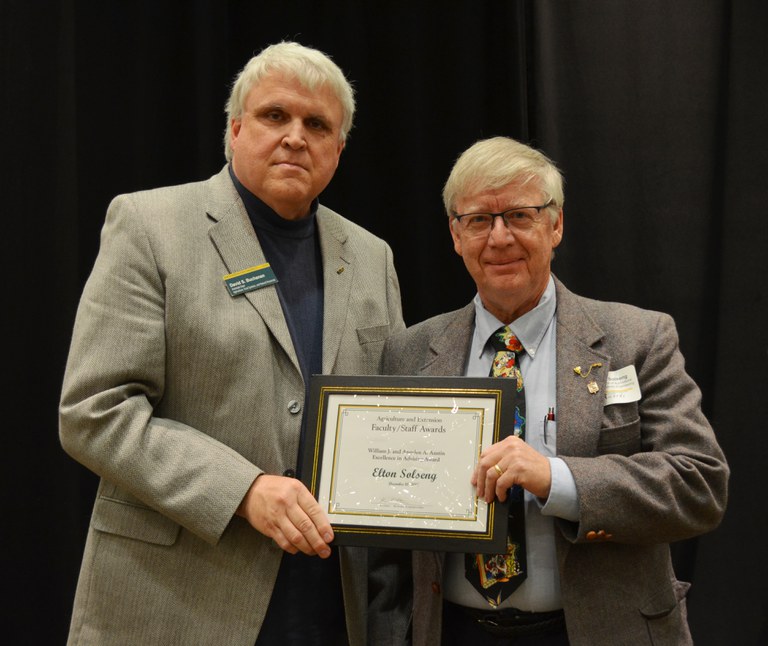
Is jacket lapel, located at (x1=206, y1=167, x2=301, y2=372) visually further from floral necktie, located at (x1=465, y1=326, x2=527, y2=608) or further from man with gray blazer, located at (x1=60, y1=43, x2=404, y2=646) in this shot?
floral necktie, located at (x1=465, y1=326, x2=527, y2=608)

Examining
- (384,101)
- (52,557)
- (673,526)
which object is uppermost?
(384,101)

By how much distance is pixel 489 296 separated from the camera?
2.16m

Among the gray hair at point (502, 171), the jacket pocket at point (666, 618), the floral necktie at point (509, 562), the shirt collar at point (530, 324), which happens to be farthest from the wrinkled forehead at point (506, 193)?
A: the jacket pocket at point (666, 618)

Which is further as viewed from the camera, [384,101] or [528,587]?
[384,101]

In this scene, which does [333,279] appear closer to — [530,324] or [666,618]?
[530,324]

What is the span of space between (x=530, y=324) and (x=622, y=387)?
11.1 inches

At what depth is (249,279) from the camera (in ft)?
6.97

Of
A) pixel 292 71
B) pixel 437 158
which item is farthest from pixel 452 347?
pixel 437 158

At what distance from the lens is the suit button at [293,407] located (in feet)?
6.84

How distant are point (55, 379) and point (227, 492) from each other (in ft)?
5.48

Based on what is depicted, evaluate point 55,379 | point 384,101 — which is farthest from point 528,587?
point 384,101

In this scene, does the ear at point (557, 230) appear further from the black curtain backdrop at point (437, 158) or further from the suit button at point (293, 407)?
the black curtain backdrop at point (437, 158)

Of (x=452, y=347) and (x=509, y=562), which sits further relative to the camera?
(x=452, y=347)

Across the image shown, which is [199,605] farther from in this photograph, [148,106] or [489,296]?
[148,106]
